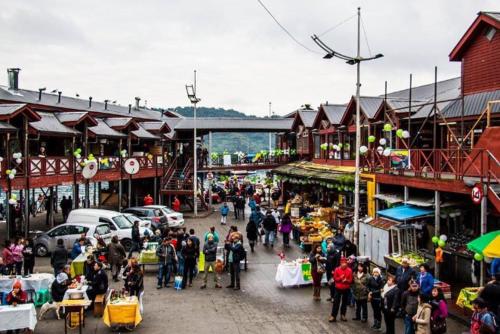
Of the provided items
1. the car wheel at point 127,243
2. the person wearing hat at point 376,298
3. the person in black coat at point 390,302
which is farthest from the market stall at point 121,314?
the car wheel at point 127,243

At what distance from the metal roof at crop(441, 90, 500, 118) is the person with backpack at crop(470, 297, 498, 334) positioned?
1182 cm

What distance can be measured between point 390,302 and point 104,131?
2640 cm

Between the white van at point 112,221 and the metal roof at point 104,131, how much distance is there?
30.6ft

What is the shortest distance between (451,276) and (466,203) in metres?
2.68

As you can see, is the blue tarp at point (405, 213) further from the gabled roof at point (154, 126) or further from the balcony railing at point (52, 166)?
the gabled roof at point (154, 126)

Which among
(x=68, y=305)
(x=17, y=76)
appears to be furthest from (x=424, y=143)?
(x=17, y=76)

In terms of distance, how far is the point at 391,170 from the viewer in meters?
21.5

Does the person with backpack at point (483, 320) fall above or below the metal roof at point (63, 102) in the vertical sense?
below

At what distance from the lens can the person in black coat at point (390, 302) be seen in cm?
1202

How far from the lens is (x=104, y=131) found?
34.3 metres

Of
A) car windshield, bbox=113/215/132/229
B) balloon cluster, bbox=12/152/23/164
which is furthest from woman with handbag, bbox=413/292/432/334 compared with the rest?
balloon cluster, bbox=12/152/23/164

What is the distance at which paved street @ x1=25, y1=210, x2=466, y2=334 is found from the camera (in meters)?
13.2

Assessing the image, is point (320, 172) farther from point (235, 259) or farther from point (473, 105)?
point (235, 259)

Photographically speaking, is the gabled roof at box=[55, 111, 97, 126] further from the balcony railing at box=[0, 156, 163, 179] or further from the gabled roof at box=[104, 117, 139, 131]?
the gabled roof at box=[104, 117, 139, 131]
